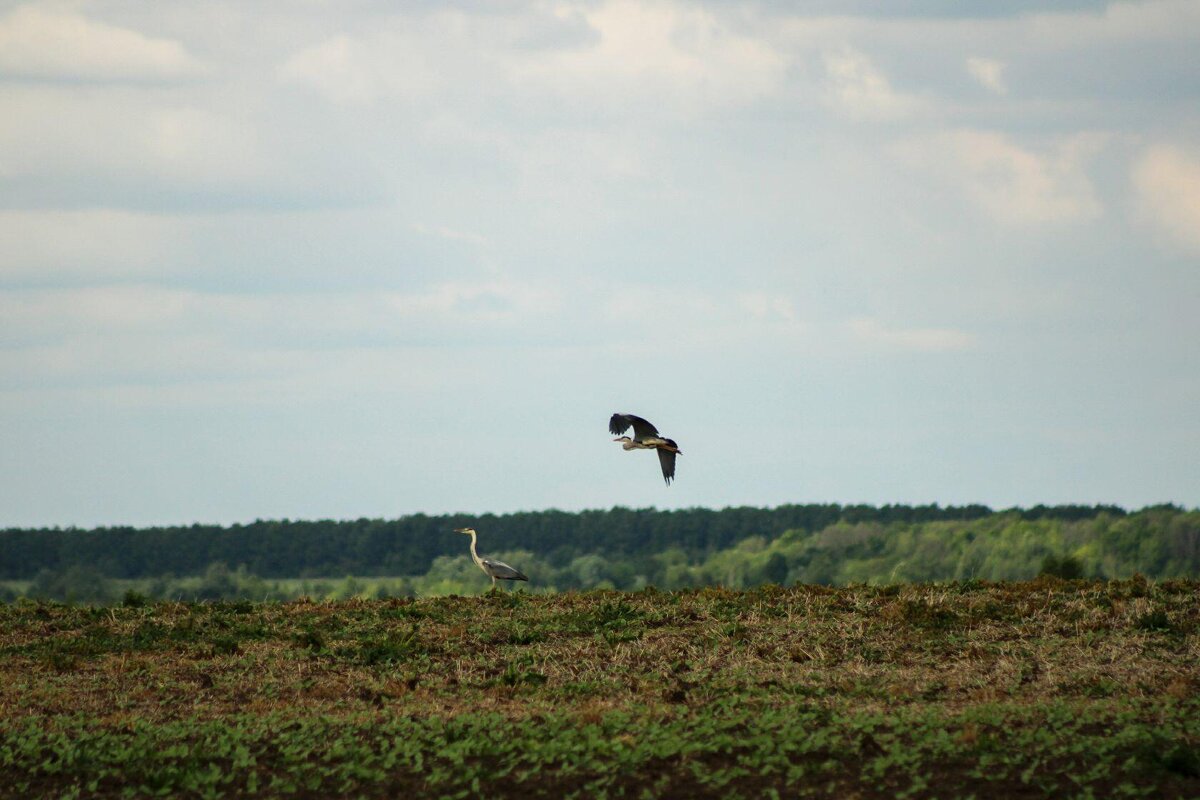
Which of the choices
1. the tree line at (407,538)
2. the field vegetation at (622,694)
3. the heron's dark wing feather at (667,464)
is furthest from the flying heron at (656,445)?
the tree line at (407,538)

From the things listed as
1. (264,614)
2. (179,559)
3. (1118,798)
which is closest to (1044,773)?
(1118,798)

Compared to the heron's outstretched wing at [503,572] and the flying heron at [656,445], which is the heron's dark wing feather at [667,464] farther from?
the heron's outstretched wing at [503,572]

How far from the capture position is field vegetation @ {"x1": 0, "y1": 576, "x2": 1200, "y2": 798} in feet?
48.0

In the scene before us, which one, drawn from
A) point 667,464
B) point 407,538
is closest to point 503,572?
point 667,464

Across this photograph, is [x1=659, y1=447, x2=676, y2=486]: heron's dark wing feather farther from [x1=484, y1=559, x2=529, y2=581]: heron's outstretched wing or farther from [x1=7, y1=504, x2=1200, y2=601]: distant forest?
[x1=7, y1=504, x2=1200, y2=601]: distant forest

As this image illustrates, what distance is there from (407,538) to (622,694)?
12190 centimetres

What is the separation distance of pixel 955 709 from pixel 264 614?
12314 millimetres

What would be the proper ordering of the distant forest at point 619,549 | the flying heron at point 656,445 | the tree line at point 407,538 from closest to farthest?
the flying heron at point 656,445, the distant forest at point 619,549, the tree line at point 407,538

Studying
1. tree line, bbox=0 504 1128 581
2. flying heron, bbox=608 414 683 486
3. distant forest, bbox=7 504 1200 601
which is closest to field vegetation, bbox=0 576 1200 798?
flying heron, bbox=608 414 683 486

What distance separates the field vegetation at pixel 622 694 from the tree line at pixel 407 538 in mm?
76860

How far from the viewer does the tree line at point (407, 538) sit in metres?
117

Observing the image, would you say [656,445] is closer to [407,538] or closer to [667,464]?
[667,464]

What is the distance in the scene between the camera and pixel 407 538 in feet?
456

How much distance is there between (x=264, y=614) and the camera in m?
25.1
